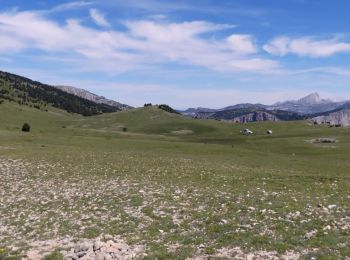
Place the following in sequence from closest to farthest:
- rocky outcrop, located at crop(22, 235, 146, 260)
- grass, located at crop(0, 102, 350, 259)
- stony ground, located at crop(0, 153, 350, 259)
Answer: rocky outcrop, located at crop(22, 235, 146, 260), stony ground, located at crop(0, 153, 350, 259), grass, located at crop(0, 102, 350, 259)

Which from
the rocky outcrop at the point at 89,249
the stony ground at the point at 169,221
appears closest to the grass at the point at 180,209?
the stony ground at the point at 169,221

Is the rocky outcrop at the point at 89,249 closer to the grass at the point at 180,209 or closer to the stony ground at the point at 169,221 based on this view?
the stony ground at the point at 169,221

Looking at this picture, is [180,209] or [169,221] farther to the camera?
[180,209]

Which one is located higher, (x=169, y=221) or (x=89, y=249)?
(x=169, y=221)

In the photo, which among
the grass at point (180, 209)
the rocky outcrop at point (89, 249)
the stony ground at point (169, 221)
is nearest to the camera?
the rocky outcrop at point (89, 249)

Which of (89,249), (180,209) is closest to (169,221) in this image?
(180,209)

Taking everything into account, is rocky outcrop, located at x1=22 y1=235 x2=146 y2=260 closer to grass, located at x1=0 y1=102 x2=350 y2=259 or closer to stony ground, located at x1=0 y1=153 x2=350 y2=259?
stony ground, located at x1=0 y1=153 x2=350 y2=259

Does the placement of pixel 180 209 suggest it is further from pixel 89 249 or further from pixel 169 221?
pixel 89 249

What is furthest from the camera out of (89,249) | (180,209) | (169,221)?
(180,209)

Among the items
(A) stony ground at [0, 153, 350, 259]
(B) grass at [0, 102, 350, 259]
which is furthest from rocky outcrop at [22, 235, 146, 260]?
(B) grass at [0, 102, 350, 259]

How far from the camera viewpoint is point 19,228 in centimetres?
2236

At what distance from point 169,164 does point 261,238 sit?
34.3 metres

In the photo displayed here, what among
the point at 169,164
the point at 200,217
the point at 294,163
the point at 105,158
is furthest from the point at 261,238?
the point at 294,163

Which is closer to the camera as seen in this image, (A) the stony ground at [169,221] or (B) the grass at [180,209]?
(A) the stony ground at [169,221]
